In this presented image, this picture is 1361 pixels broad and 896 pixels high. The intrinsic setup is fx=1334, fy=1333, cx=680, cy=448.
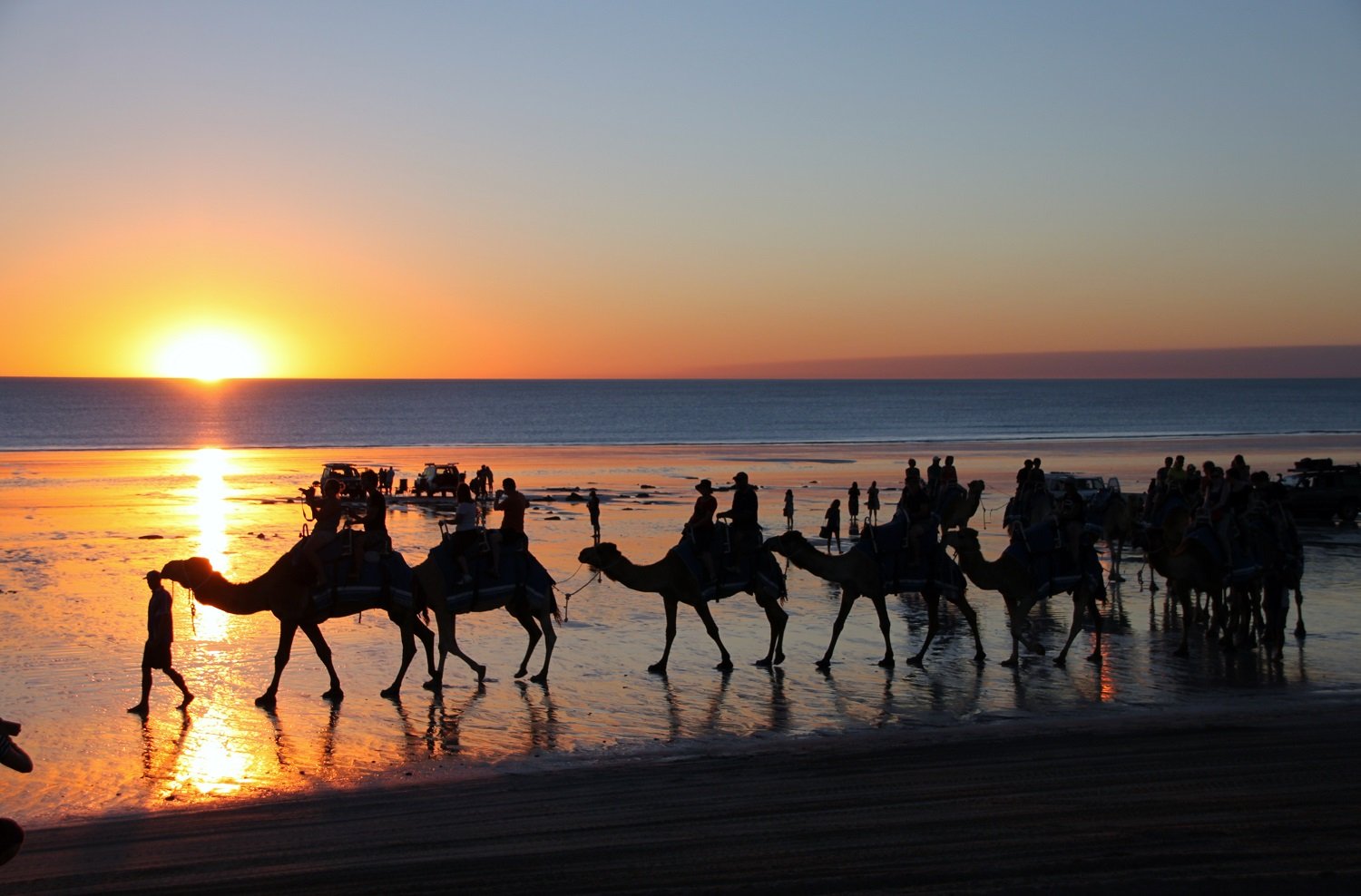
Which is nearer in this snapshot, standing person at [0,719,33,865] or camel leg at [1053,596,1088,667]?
standing person at [0,719,33,865]

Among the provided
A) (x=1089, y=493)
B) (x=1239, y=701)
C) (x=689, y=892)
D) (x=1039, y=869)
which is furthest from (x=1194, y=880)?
(x=1089, y=493)

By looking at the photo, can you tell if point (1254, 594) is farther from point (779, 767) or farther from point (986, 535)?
point (986, 535)

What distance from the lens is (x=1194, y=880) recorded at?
27.3ft

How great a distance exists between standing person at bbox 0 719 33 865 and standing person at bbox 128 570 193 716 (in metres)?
6.57

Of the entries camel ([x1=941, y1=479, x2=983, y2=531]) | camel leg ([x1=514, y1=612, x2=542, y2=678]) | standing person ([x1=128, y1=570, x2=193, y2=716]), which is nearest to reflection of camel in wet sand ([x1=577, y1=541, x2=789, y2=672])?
camel leg ([x1=514, y1=612, x2=542, y2=678])

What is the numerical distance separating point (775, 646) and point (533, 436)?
97702 millimetres

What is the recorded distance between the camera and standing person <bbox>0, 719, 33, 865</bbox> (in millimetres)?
6634

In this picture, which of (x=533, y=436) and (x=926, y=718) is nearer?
(x=926, y=718)

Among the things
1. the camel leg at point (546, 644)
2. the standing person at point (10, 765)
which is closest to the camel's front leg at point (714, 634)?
the camel leg at point (546, 644)

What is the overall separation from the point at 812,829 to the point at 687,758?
2.45m

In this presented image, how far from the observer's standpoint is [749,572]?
16.0m

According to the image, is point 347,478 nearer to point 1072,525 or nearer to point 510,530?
point 510,530

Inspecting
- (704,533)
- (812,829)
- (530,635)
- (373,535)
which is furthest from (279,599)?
(812,829)

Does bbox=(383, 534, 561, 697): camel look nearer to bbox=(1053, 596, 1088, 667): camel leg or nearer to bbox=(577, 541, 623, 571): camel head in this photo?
bbox=(577, 541, 623, 571): camel head
